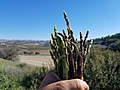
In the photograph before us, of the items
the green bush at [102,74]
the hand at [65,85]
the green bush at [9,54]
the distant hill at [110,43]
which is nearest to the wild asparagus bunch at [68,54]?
the hand at [65,85]

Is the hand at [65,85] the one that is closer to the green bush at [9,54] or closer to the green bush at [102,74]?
the green bush at [102,74]

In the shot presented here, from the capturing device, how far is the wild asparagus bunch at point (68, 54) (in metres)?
2.14

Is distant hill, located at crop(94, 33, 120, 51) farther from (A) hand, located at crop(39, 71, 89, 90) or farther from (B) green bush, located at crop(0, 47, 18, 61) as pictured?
(A) hand, located at crop(39, 71, 89, 90)

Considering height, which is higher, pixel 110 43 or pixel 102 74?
pixel 110 43

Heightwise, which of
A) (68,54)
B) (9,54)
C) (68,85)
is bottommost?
(9,54)

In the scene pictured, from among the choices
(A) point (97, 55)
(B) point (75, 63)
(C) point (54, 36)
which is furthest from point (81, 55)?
(A) point (97, 55)

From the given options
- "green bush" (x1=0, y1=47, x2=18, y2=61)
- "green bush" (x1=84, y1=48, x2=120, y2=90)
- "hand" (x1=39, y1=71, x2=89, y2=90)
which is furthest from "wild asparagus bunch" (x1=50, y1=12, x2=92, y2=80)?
"green bush" (x1=0, y1=47, x2=18, y2=61)

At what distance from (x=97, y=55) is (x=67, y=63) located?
27.4 ft

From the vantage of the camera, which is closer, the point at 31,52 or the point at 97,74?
the point at 97,74

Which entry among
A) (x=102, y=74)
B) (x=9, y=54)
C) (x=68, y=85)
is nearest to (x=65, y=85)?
(x=68, y=85)

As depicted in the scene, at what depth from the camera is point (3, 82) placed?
1088 centimetres

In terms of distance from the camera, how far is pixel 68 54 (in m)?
2.17

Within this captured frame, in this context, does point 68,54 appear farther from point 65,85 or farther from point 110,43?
point 110,43

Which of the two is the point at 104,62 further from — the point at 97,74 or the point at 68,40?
the point at 68,40
